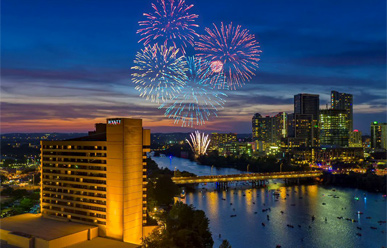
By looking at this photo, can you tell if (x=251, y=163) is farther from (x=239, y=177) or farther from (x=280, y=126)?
(x=280, y=126)

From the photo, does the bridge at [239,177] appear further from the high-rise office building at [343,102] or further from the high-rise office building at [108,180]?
the high-rise office building at [343,102]

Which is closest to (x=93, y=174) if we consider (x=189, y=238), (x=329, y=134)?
(x=189, y=238)

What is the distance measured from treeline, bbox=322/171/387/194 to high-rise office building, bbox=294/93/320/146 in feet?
197

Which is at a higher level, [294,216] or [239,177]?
[239,177]

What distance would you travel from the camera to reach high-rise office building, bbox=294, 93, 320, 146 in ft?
447

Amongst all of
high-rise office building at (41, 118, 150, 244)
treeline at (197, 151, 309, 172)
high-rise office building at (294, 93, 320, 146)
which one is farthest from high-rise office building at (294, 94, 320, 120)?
high-rise office building at (41, 118, 150, 244)

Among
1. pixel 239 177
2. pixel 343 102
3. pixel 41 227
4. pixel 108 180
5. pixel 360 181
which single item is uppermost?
pixel 343 102

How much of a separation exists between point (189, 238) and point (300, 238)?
49.0 feet

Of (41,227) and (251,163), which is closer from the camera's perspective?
(41,227)

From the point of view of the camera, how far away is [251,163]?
9700 centimetres

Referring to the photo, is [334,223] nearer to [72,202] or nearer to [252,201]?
[252,201]

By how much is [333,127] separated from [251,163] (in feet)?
216

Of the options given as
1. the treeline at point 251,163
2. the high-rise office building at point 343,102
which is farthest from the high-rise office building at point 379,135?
the treeline at point 251,163

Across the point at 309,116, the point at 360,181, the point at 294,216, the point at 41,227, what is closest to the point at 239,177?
the point at 360,181
